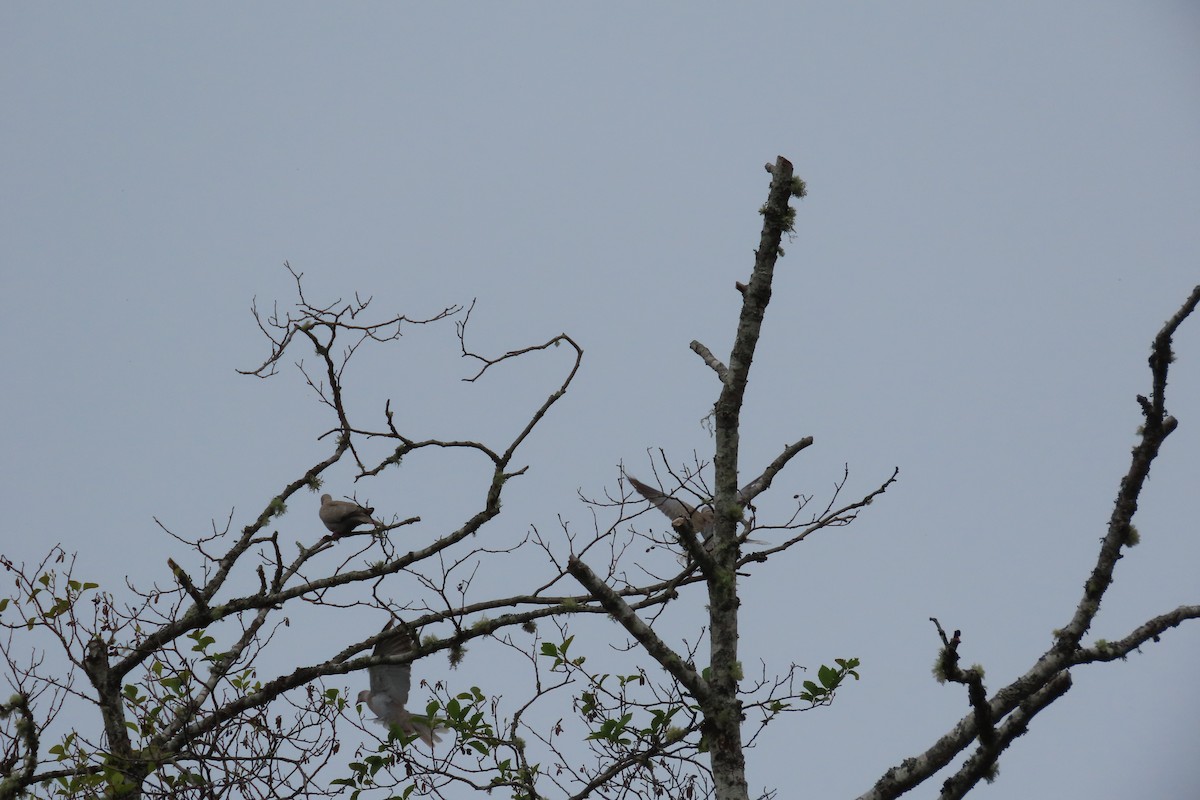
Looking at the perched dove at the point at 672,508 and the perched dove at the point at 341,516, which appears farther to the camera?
the perched dove at the point at 341,516

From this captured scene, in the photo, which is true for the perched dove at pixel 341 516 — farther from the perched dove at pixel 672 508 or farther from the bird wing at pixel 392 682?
the perched dove at pixel 672 508

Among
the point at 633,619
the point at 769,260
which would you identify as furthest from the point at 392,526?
the point at 769,260

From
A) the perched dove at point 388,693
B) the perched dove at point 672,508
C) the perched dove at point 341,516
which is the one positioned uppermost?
the perched dove at point 341,516

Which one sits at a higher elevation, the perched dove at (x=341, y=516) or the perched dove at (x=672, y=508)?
the perched dove at (x=341, y=516)

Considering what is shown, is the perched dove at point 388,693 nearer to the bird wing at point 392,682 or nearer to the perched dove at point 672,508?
the bird wing at point 392,682

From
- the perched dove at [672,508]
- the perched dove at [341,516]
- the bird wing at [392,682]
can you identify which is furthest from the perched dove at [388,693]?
the perched dove at [672,508]

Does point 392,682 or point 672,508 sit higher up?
point 672,508

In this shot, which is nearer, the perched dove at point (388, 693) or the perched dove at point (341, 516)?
the perched dove at point (388, 693)

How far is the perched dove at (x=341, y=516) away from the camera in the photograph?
7176 millimetres

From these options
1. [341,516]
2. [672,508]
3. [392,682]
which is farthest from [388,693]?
[672,508]

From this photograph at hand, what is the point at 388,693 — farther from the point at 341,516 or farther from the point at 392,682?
the point at 341,516

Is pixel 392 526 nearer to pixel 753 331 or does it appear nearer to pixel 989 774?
pixel 753 331

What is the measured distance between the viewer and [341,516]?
7.26m

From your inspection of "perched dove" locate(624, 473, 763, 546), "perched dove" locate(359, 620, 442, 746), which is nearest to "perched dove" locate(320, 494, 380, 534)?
"perched dove" locate(359, 620, 442, 746)
